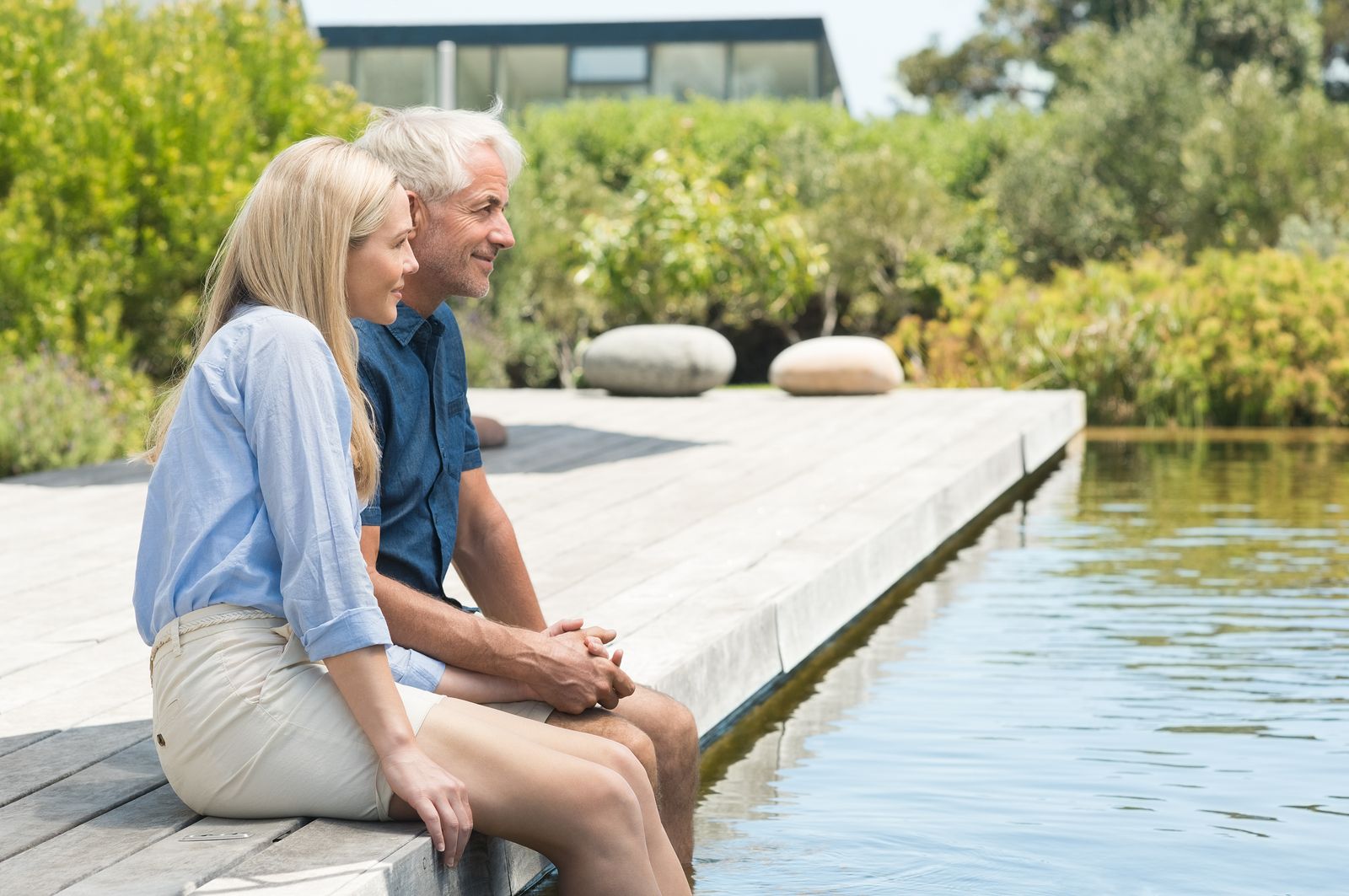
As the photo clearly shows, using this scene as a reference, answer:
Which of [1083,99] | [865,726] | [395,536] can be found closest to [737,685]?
[865,726]

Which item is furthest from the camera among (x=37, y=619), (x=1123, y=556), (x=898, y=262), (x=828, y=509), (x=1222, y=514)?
(x=898, y=262)

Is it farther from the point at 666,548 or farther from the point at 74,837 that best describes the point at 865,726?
the point at 74,837

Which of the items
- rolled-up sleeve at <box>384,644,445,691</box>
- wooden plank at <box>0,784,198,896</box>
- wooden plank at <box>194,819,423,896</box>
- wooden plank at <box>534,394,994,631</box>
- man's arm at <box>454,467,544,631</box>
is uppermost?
man's arm at <box>454,467,544,631</box>

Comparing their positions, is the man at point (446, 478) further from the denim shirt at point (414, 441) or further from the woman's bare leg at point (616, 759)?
the woman's bare leg at point (616, 759)

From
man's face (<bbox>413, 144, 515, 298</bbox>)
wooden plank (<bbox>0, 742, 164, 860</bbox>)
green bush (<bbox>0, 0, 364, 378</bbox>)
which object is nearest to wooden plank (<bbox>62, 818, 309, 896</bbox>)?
wooden plank (<bbox>0, 742, 164, 860</bbox>)

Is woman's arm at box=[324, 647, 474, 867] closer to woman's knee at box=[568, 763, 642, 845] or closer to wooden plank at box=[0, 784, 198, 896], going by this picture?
woman's knee at box=[568, 763, 642, 845]

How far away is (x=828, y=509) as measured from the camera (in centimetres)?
743

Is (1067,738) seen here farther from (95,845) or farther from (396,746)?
(95,845)

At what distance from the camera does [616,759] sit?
281 cm

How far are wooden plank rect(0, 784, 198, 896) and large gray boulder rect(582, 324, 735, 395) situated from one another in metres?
11.5

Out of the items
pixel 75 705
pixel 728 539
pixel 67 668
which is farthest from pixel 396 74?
pixel 75 705

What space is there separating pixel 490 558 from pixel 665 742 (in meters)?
0.55

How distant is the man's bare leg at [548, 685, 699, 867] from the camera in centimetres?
308

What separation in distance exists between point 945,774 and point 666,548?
1.92 m
